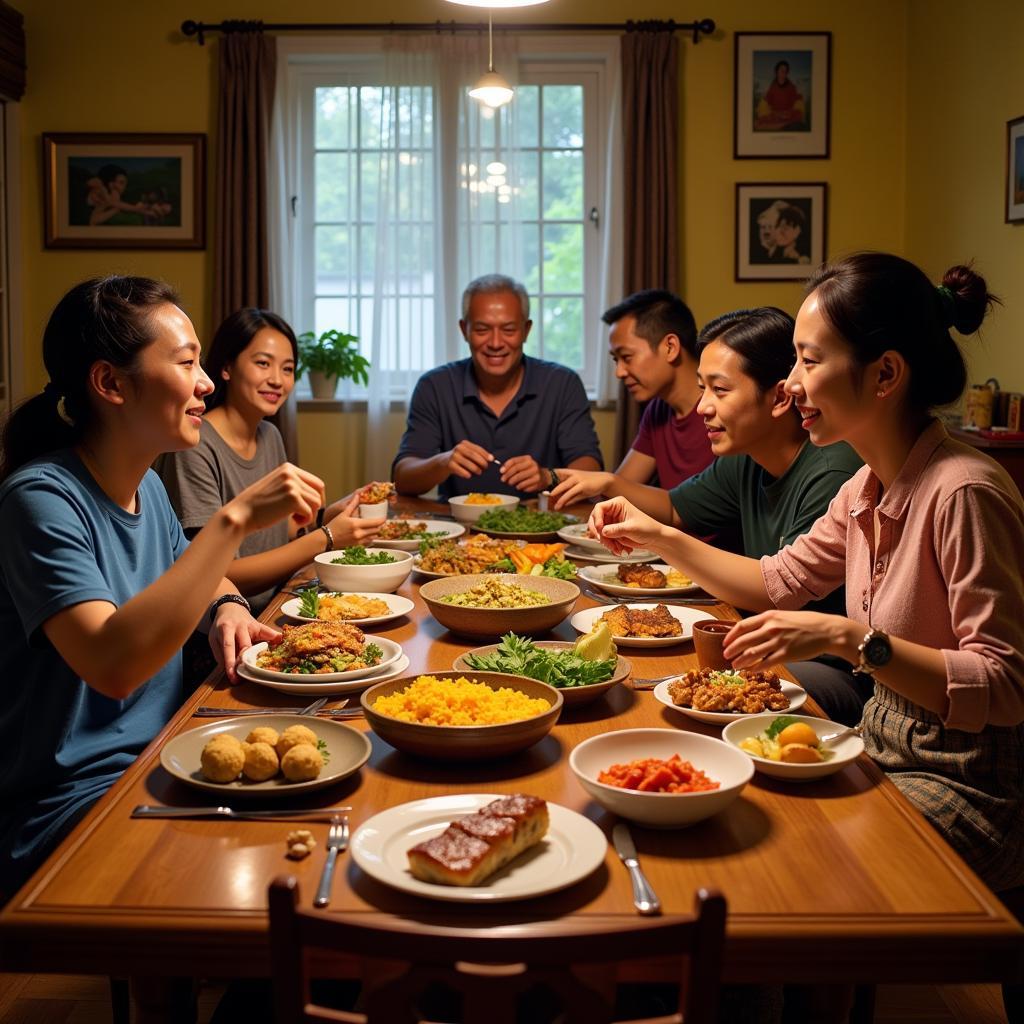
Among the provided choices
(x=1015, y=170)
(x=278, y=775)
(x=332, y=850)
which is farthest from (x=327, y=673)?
(x=1015, y=170)

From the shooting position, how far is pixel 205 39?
582 centimetres

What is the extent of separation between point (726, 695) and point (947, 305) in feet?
2.57

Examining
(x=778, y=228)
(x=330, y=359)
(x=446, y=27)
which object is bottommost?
(x=330, y=359)

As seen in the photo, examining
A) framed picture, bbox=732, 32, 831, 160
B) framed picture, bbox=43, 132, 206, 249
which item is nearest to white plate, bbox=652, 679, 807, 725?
framed picture, bbox=732, 32, 831, 160

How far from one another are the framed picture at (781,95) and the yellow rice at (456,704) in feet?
16.0

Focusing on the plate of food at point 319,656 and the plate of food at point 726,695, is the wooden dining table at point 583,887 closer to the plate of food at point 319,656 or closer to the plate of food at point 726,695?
the plate of food at point 726,695

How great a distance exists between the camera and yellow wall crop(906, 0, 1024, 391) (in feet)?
15.2

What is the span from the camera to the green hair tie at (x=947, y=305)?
1893 millimetres

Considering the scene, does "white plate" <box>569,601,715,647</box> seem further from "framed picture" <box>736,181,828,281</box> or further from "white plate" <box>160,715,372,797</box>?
"framed picture" <box>736,181,828,281</box>

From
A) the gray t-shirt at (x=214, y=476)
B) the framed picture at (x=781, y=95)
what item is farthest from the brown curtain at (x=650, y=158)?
the gray t-shirt at (x=214, y=476)

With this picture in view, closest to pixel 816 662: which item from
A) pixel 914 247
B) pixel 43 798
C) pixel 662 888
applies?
pixel 662 888

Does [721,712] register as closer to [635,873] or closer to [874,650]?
[874,650]

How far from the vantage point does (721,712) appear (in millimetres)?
1628

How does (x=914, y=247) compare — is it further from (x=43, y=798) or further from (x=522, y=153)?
(x=43, y=798)
